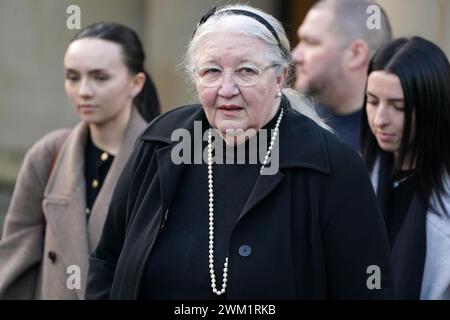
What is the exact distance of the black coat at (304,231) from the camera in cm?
332

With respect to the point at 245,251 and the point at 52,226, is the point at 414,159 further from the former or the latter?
the point at 52,226

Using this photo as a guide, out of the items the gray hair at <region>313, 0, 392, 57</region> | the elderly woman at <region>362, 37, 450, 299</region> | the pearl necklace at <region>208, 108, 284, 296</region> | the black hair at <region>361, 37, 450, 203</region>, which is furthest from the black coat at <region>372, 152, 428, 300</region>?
the gray hair at <region>313, 0, 392, 57</region>

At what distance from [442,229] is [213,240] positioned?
1.17 metres

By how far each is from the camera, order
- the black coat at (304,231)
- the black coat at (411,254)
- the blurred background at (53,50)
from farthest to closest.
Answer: the blurred background at (53,50)
the black coat at (411,254)
the black coat at (304,231)

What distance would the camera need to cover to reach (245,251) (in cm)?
334

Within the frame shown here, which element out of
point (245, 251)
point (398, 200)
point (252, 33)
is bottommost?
point (245, 251)

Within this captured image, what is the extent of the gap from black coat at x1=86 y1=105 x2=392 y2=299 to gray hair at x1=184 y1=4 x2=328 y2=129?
0.24 metres

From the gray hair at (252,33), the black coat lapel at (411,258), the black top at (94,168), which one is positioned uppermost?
the gray hair at (252,33)

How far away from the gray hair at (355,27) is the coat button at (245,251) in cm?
296

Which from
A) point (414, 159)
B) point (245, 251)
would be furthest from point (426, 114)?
point (245, 251)

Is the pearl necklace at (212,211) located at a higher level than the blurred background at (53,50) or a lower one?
lower

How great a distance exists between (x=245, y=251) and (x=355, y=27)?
307 cm

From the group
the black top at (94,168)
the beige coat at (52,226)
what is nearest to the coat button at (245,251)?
the beige coat at (52,226)

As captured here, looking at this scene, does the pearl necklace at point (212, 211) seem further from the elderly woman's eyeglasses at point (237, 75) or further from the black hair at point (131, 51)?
the black hair at point (131, 51)
